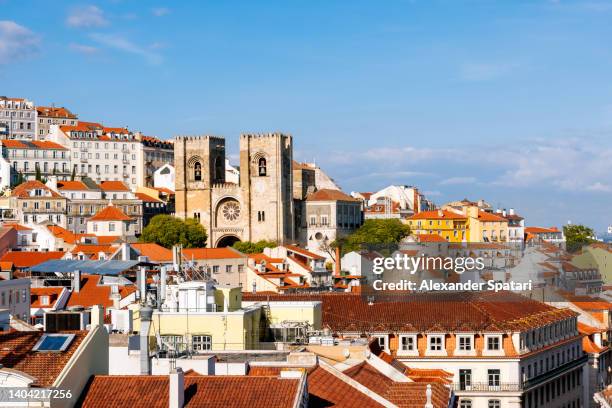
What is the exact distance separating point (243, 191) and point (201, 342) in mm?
133074

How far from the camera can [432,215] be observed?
194 metres

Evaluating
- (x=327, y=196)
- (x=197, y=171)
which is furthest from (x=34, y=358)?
(x=327, y=196)

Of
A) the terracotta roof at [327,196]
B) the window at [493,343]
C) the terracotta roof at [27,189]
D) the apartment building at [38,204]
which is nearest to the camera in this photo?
the window at [493,343]

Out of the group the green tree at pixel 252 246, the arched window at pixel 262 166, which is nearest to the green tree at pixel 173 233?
the green tree at pixel 252 246

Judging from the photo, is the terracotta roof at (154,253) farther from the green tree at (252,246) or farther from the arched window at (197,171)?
the arched window at (197,171)

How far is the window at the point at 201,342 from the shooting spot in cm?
3371

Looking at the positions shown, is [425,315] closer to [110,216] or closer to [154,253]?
[154,253]

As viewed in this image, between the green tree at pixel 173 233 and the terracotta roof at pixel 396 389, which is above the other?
the green tree at pixel 173 233

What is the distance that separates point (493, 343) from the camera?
53.2 meters

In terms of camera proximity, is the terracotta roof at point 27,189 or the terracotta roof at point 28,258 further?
the terracotta roof at point 27,189

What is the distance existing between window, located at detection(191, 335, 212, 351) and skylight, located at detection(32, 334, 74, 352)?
11249 mm

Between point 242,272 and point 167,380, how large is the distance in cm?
9334

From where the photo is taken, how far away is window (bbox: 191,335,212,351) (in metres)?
33.7

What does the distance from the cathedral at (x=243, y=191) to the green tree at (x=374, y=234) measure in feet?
23.8
